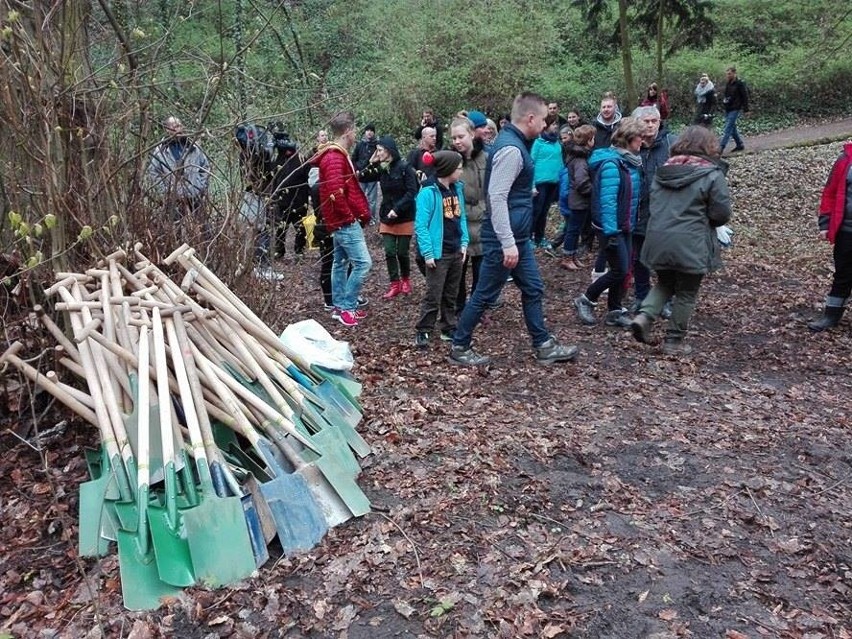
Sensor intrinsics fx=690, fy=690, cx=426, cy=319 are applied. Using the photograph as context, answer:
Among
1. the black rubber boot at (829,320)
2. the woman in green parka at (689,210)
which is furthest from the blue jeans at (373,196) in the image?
the black rubber boot at (829,320)

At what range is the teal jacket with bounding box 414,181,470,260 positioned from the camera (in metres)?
5.90

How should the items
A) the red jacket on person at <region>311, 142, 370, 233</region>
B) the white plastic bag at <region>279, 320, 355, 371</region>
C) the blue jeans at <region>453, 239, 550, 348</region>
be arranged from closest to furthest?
the white plastic bag at <region>279, 320, 355, 371</region> → the blue jeans at <region>453, 239, 550, 348</region> → the red jacket on person at <region>311, 142, 370, 233</region>

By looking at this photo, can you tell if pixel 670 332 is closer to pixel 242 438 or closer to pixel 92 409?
pixel 242 438

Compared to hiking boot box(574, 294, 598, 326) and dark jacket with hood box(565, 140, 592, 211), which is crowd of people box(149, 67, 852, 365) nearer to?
hiking boot box(574, 294, 598, 326)

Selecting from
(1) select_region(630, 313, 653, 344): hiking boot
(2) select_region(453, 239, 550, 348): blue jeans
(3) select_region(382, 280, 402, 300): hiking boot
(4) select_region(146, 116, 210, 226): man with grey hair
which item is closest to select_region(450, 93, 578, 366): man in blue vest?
(2) select_region(453, 239, 550, 348): blue jeans

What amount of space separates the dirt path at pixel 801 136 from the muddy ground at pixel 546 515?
39.9 feet

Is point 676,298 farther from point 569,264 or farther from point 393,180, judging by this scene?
point 393,180

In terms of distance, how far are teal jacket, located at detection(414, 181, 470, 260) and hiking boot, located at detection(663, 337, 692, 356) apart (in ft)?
6.97

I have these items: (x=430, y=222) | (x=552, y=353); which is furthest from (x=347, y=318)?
(x=552, y=353)

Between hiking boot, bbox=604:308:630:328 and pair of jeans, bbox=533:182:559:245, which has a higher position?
pair of jeans, bbox=533:182:559:245

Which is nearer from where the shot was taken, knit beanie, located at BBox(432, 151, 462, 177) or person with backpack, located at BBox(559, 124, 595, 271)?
knit beanie, located at BBox(432, 151, 462, 177)

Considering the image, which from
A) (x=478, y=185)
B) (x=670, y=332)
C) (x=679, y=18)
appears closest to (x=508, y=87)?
(x=679, y=18)

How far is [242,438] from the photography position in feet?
12.5

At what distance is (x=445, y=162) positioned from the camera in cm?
586
